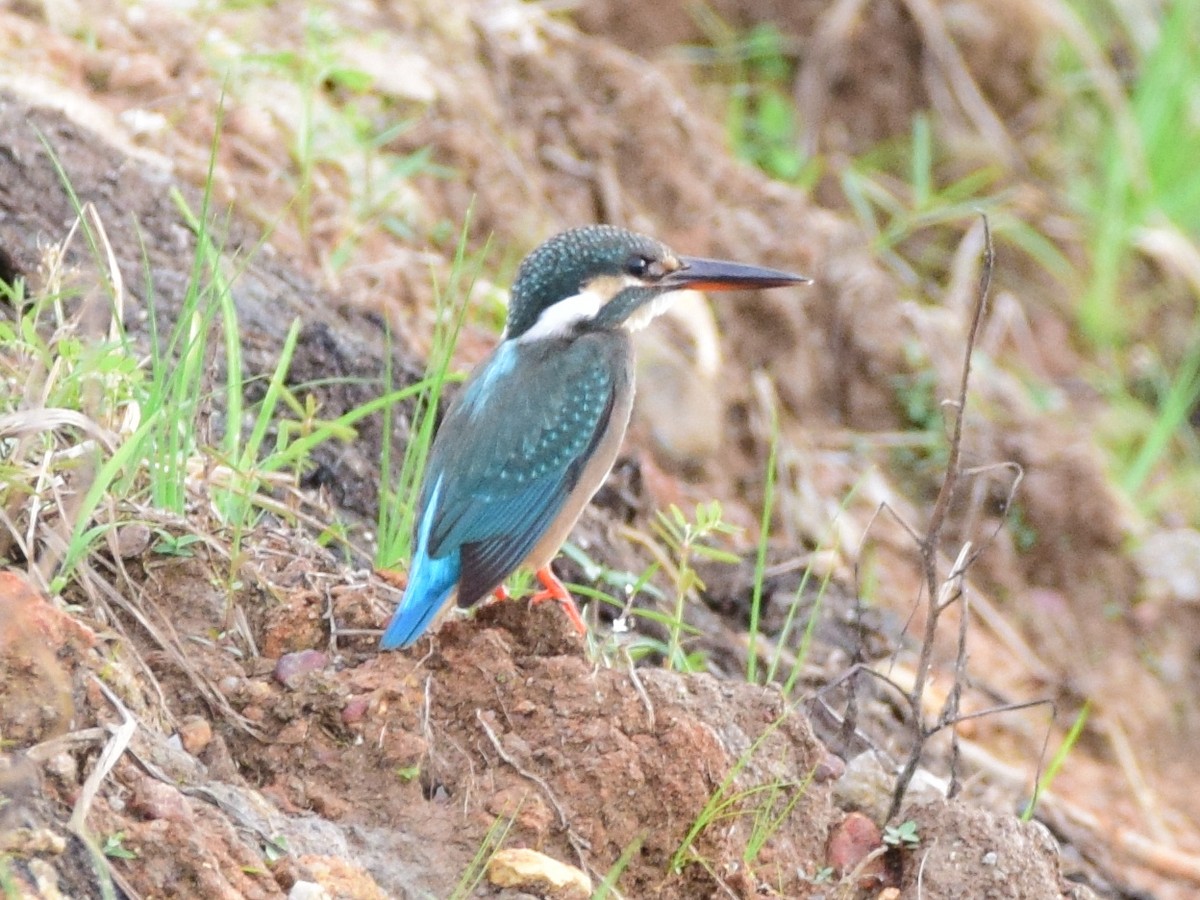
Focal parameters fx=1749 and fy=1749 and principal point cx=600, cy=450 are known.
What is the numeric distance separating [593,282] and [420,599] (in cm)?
110

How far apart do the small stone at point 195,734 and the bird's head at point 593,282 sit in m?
1.31

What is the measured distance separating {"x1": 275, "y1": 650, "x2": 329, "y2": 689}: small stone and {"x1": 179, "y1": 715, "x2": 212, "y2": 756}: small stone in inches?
6.2

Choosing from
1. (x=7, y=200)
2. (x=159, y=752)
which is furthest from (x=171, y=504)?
(x=7, y=200)

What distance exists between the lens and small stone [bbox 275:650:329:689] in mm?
2787

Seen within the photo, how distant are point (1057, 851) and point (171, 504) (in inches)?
64.5

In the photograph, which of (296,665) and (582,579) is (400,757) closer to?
Answer: (296,665)

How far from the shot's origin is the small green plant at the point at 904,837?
9.81ft

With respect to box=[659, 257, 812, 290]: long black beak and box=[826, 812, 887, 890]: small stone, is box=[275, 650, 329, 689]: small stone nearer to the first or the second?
box=[826, 812, 887, 890]: small stone

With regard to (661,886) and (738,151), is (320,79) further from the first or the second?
(661,886)

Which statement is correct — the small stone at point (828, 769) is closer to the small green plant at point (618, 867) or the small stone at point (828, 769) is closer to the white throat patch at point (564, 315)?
the small green plant at point (618, 867)

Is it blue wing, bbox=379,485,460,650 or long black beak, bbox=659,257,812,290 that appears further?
long black beak, bbox=659,257,812,290

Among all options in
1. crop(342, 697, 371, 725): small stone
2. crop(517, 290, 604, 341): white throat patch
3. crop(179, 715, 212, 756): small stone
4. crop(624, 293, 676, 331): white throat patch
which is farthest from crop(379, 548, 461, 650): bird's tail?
crop(624, 293, 676, 331): white throat patch

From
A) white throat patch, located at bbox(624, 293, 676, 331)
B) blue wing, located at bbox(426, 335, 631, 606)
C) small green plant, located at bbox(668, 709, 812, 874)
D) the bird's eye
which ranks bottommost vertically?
small green plant, located at bbox(668, 709, 812, 874)

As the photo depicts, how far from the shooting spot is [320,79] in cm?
523
